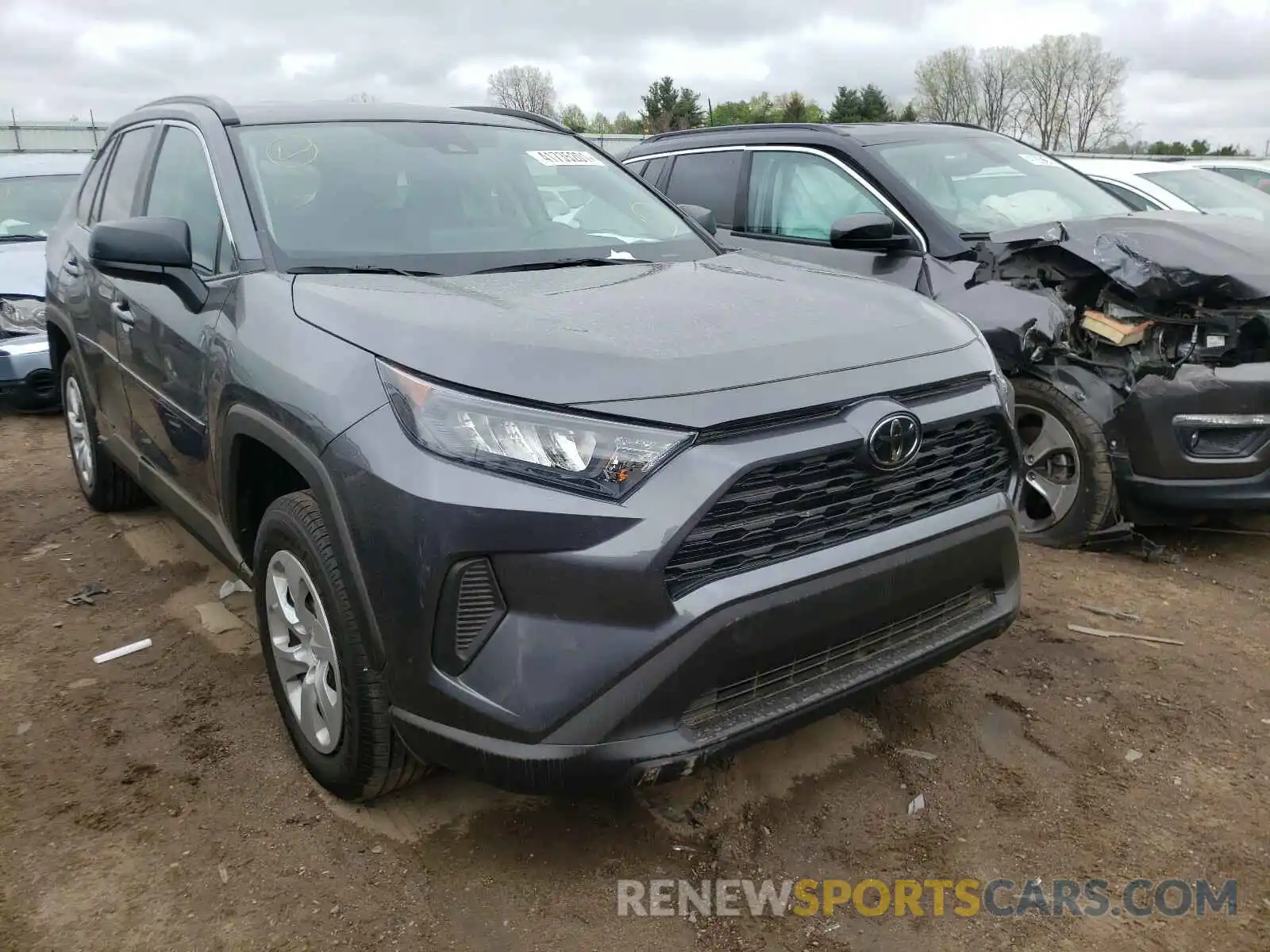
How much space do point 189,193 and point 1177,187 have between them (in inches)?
283

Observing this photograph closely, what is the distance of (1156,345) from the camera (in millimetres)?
4180

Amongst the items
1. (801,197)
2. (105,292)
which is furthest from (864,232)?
(105,292)

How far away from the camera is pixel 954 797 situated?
267cm

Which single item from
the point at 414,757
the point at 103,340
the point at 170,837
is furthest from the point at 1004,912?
the point at 103,340

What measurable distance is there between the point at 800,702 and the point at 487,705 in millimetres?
697

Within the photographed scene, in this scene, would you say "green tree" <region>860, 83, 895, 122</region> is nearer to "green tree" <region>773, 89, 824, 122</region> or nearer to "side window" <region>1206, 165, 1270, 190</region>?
"green tree" <region>773, 89, 824, 122</region>

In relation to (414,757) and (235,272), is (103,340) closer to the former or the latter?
(235,272)

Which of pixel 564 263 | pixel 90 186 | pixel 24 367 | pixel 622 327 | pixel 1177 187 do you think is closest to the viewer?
pixel 622 327

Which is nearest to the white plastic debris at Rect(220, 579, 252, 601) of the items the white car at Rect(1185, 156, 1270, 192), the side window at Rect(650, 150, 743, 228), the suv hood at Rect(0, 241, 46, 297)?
the side window at Rect(650, 150, 743, 228)

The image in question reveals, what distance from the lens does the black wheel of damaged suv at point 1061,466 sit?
13.4 feet

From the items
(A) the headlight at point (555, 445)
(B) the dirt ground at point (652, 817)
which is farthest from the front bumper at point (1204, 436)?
(A) the headlight at point (555, 445)

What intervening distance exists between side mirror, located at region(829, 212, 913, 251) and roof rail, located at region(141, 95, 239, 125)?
246cm

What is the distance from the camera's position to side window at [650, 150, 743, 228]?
559 cm

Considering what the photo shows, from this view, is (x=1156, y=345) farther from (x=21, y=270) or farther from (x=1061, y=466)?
(x=21, y=270)
